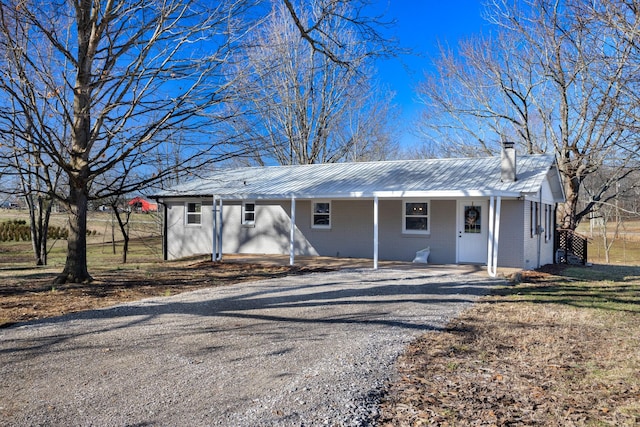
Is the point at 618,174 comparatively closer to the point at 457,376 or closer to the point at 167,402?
the point at 457,376

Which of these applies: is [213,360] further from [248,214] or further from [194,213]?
[194,213]

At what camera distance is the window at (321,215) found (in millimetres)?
17375

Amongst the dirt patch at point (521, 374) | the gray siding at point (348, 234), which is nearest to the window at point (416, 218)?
the gray siding at point (348, 234)

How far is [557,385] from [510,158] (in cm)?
1040

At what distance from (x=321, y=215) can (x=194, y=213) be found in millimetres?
5358

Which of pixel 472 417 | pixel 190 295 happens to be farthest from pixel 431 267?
pixel 472 417

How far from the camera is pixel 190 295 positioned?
361 inches

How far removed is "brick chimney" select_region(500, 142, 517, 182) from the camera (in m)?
13.9

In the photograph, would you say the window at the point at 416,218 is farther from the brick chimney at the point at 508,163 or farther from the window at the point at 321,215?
the window at the point at 321,215

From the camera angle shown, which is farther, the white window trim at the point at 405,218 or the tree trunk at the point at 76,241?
the white window trim at the point at 405,218

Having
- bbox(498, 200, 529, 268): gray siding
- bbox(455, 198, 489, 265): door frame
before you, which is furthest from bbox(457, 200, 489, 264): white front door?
bbox(498, 200, 529, 268): gray siding

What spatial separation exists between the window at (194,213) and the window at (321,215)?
4813 millimetres

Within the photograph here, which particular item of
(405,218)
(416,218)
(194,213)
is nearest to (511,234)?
(416,218)

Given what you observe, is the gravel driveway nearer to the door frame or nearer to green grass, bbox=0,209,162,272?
the door frame
